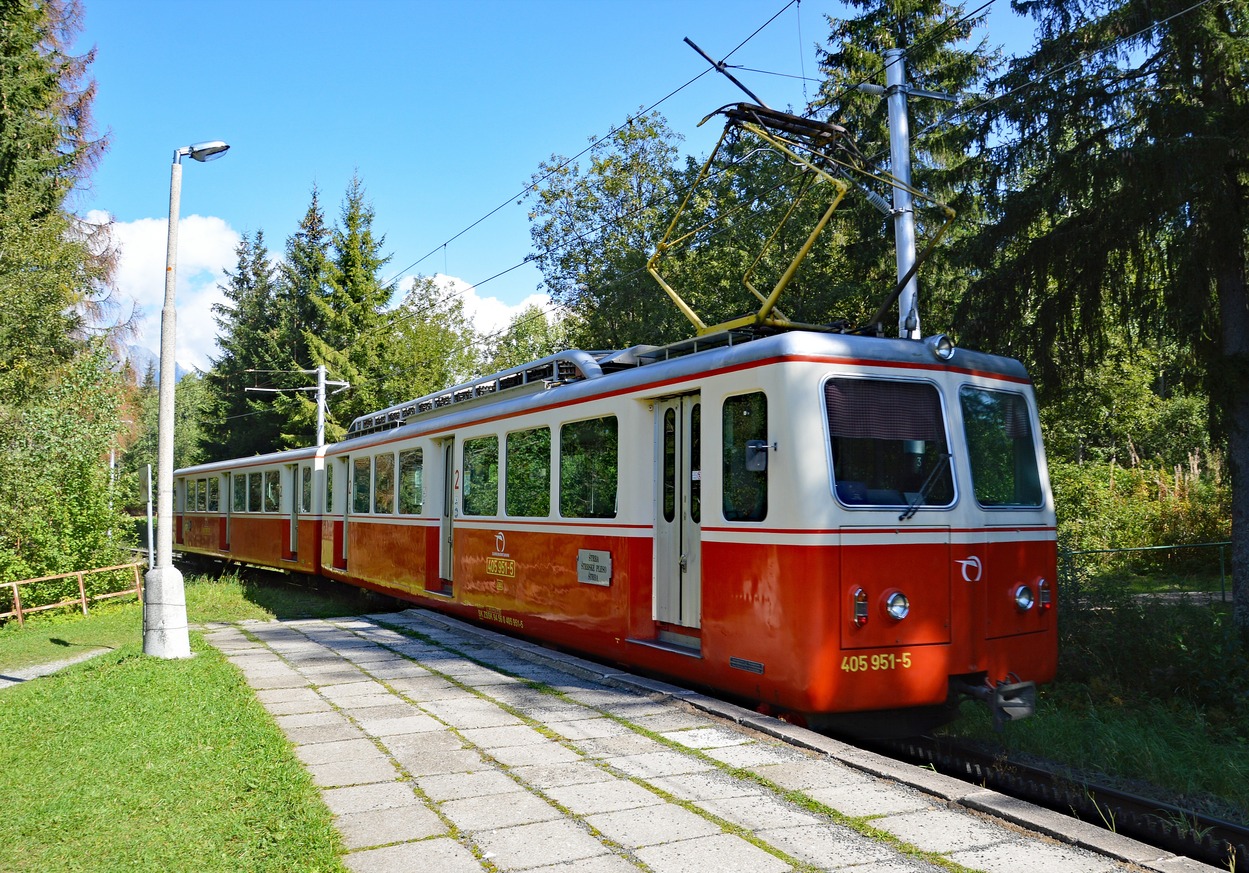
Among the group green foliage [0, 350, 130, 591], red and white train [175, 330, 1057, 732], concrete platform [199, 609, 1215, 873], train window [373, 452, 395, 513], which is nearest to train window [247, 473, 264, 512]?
green foliage [0, 350, 130, 591]

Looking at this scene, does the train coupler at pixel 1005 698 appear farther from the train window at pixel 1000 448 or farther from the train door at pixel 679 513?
the train door at pixel 679 513

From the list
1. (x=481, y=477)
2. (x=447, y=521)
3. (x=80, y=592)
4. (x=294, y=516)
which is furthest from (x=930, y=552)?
(x=80, y=592)

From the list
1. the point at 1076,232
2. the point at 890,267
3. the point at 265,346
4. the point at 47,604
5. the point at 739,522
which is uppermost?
the point at 265,346

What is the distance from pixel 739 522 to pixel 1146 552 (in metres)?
14.3

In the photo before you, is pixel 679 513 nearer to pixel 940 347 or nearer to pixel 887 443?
pixel 887 443

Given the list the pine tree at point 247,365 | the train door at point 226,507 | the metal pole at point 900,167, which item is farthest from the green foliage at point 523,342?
the metal pole at point 900,167

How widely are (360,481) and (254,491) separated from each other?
812 centimetres

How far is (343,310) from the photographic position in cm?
4312

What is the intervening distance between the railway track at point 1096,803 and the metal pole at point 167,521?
687 cm

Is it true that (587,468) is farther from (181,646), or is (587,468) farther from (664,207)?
(664,207)

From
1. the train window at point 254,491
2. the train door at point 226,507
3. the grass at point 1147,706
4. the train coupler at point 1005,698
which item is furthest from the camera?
the train door at point 226,507

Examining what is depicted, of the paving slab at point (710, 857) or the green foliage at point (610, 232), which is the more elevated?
the green foliage at point (610, 232)

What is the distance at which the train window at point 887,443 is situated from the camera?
6793 mm

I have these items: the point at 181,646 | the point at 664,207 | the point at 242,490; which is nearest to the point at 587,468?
the point at 181,646
